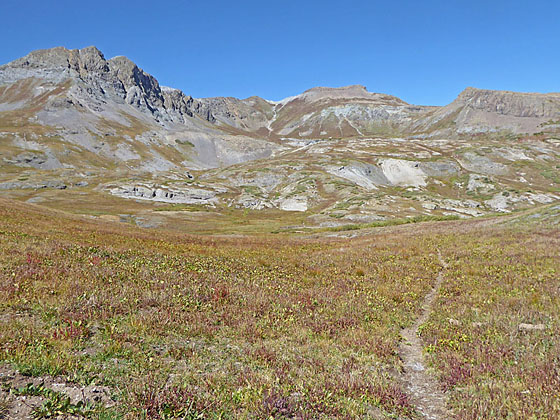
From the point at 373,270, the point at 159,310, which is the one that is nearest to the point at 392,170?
the point at 373,270

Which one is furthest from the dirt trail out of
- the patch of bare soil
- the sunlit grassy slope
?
the patch of bare soil

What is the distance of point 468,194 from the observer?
544ft

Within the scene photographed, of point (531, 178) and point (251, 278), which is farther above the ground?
point (531, 178)

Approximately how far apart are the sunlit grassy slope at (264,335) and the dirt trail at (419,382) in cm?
28

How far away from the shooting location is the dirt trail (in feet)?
23.4

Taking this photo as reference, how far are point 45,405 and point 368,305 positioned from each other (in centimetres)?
1121

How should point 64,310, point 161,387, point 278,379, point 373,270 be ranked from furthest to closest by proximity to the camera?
point 373,270
point 64,310
point 278,379
point 161,387

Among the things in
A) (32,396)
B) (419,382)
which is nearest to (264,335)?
(419,382)

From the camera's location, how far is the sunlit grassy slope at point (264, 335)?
656 cm

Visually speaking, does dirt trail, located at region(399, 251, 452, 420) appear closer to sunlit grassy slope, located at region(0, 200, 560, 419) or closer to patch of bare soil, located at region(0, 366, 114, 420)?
sunlit grassy slope, located at region(0, 200, 560, 419)

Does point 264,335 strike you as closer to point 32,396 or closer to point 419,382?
point 419,382

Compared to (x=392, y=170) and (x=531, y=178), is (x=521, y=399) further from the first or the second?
(x=531, y=178)

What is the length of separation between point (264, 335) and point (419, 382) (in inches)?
180

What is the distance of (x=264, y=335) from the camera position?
10.0m
